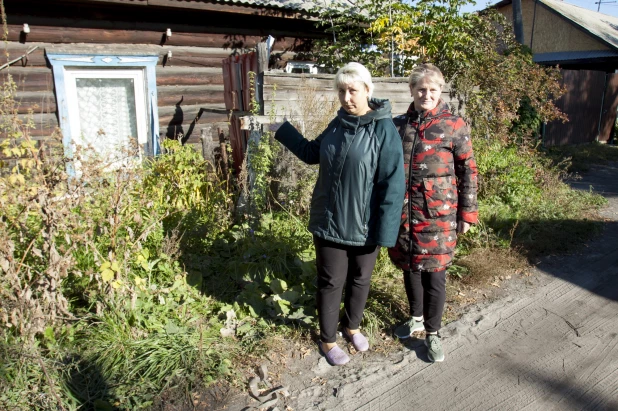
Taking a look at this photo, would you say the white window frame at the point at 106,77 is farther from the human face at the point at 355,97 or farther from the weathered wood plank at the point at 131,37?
the human face at the point at 355,97

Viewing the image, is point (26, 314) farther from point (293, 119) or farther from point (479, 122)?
point (479, 122)

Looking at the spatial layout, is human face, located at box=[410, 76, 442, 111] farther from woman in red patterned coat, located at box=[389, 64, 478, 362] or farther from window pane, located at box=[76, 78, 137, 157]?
window pane, located at box=[76, 78, 137, 157]

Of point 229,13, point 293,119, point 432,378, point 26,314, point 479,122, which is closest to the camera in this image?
point 26,314

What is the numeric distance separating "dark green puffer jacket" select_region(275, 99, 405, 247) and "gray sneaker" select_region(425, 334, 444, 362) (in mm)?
851

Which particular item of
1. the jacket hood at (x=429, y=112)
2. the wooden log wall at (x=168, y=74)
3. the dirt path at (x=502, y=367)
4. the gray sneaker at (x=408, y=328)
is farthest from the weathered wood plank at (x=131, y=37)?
the gray sneaker at (x=408, y=328)

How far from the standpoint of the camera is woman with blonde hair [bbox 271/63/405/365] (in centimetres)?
276

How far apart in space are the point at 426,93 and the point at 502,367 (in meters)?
1.84

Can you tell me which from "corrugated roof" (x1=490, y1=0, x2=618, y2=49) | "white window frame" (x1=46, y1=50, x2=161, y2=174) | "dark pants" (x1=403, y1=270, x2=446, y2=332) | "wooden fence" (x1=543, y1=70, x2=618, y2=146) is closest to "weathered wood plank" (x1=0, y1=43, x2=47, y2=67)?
"white window frame" (x1=46, y1=50, x2=161, y2=174)

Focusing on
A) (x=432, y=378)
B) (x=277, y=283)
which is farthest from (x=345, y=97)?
(x=432, y=378)

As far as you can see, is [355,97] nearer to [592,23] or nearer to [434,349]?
[434,349]

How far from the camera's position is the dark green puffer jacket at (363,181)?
2.76m

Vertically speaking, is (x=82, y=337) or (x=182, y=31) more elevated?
(x=182, y=31)

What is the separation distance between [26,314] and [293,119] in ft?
9.33

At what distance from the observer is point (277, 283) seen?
11.9ft
